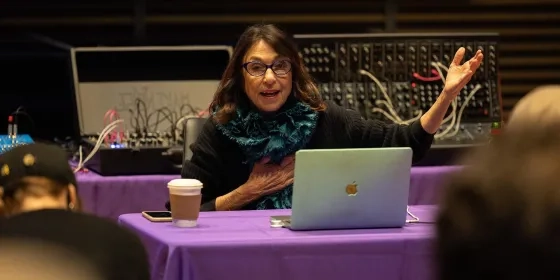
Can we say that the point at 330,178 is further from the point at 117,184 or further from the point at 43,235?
the point at 117,184

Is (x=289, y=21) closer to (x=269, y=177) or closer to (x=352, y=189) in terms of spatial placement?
(x=269, y=177)

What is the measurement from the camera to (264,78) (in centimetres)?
340

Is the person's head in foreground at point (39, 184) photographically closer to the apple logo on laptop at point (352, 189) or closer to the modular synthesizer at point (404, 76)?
the apple logo on laptop at point (352, 189)

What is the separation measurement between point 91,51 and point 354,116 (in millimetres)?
2037

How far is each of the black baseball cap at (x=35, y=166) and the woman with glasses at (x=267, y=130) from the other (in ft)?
5.74

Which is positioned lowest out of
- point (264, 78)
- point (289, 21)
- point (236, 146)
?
point (236, 146)

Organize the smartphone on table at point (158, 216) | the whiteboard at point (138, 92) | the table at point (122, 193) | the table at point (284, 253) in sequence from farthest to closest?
the whiteboard at point (138, 92) < the table at point (122, 193) < the smartphone on table at point (158, 216) < the table at point (284, 253)

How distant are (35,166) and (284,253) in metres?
1.01

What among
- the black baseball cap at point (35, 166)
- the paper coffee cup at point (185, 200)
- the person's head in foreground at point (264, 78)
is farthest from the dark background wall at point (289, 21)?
the black baseball cap at point (35, 166)

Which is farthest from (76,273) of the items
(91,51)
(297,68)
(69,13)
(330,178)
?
(69,13)

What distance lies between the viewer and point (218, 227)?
2684 millimetres

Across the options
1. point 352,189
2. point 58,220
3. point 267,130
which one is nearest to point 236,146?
point 267,130

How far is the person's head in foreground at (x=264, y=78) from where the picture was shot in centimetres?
342

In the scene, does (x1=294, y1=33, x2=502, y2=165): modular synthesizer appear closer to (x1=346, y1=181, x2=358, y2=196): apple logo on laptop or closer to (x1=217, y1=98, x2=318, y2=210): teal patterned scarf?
(x1=217, y1=98, x2=318, y2=210): teal patterned scarf
